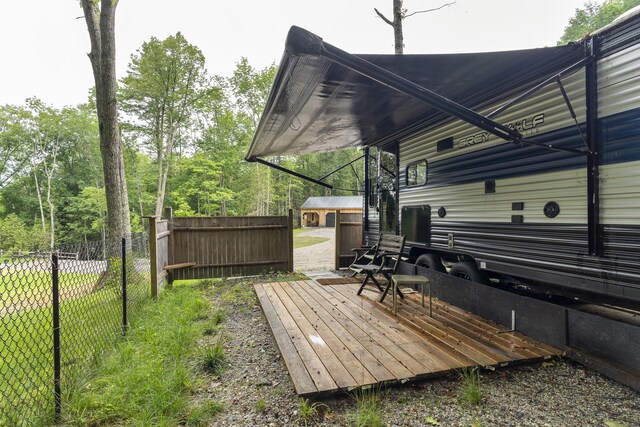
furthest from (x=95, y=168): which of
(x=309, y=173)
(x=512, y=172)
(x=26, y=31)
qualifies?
(x=512, y=172)

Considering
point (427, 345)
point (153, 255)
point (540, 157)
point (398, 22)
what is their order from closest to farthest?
point (427, 345) → point (540, 157) → point (153, 255) → point (398, 22)

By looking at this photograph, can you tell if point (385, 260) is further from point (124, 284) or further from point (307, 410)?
point (124, 284)

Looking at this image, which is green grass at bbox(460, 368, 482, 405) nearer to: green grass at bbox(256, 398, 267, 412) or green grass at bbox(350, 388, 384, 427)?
green grass at bbox(350, 388, 384, 427)

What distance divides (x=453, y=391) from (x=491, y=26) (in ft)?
43.7

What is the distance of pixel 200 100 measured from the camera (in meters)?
19.7

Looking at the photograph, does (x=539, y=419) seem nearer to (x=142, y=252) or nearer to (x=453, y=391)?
(x=453, y=391)

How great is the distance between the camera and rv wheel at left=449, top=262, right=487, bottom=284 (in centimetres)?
396

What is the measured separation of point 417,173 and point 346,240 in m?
3.60

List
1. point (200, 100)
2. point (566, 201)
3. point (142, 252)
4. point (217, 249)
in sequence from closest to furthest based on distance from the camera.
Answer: point (566, 201) → point (142, 252) → point (217, 249) → point (200, 100)

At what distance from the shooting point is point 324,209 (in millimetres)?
34469

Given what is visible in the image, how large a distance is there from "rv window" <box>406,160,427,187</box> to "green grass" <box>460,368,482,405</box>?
126 inches

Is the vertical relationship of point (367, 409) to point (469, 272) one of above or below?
below

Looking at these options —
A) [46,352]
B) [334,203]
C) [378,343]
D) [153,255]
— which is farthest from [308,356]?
[334,203]

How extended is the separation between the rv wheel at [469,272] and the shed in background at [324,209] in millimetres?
28677
